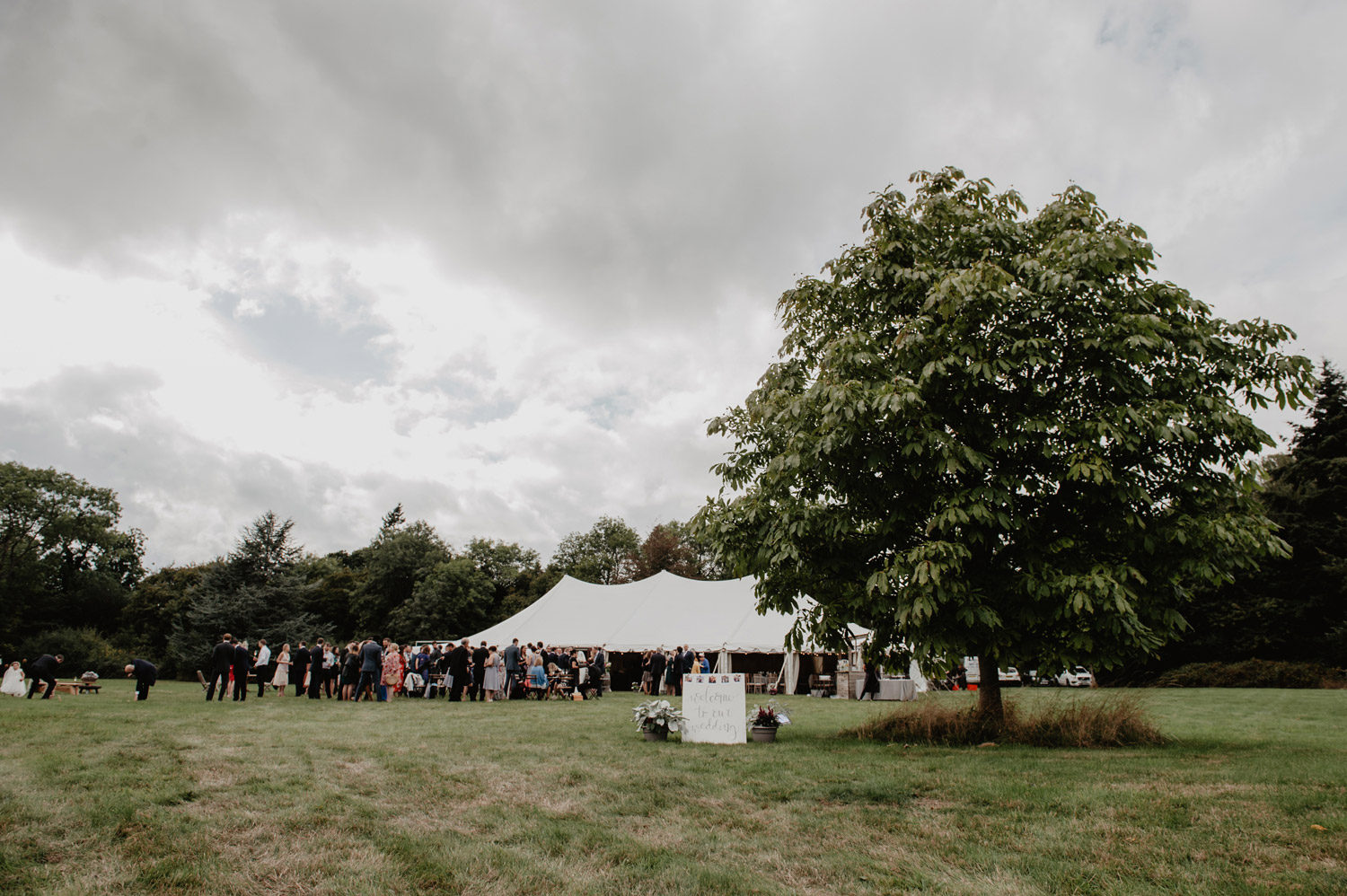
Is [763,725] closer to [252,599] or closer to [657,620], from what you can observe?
[657,620]

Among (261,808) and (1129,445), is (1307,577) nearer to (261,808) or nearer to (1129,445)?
(1129,445)

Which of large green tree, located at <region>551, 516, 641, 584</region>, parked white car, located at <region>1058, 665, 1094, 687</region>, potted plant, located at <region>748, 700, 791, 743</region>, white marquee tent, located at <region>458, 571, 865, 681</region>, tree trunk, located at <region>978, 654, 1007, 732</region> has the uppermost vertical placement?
large green tree, located at <region>551, 516, 641, 584</region>

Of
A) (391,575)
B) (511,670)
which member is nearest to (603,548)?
(391,575)

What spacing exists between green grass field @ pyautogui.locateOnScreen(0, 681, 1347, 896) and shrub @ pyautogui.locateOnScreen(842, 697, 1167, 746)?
463mm

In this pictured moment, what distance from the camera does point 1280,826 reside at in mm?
4410

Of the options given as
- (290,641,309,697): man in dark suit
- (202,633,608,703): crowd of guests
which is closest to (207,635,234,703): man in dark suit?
(202,633,608,703): crowd of guests

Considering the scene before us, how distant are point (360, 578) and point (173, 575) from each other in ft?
42.4

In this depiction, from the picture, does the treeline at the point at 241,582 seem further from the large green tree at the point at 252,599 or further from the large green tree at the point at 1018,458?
the large green tree at the point at 1018,458

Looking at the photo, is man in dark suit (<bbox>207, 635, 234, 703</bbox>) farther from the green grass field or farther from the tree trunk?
the tree trunk

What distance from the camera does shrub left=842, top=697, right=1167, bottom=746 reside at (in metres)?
8.77

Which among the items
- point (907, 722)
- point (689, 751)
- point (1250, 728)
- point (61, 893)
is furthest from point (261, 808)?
point (1250, 728)

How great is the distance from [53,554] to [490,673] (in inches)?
1719

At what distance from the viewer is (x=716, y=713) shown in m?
9.62

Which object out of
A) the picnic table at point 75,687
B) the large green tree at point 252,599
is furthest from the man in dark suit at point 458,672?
the large green tree at point 252,599
